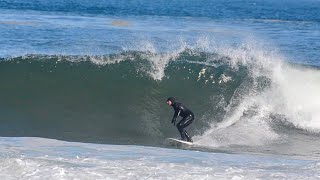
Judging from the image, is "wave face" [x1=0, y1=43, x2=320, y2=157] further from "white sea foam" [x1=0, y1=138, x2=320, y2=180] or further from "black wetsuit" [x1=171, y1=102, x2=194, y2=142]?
"white sea foam" [x1=0, y1=138, x2=320, y2=180]

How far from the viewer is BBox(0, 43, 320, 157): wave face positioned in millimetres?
16672

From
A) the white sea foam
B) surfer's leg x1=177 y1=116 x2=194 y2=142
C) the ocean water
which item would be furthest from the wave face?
the white sea foam

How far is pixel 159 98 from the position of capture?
19.8 metres

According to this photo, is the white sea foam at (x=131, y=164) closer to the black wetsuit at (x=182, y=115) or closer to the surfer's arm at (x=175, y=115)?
the surfer's arm at (x=175, y=115)

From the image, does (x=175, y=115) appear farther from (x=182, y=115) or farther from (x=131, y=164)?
(x=131, y=164)

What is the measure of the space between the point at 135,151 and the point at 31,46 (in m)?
18.5

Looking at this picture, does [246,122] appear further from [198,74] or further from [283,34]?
[283,34]

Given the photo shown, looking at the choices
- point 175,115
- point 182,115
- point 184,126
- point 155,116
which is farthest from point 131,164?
point 155,116

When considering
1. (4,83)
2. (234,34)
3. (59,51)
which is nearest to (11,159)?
(4,83)

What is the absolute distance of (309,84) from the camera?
21156mm

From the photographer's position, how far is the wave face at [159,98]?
16.7 metres

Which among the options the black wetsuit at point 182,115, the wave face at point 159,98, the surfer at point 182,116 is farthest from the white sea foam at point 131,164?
the wave face at point 159,98

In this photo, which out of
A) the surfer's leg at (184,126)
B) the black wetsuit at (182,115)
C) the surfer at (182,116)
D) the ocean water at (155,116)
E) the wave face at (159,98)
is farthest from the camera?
the wave face at (159,98)

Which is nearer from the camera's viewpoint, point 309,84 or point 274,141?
point 274,141
